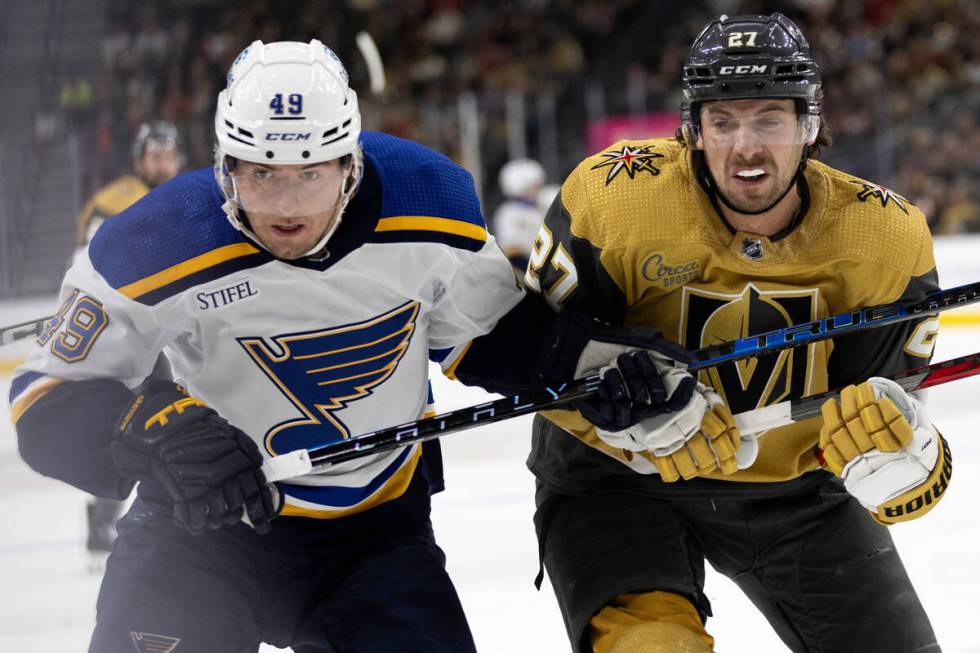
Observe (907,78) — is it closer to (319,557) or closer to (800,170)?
(800,170)

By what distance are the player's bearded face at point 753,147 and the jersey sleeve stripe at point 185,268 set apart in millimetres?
790

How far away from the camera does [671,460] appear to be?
2166mm

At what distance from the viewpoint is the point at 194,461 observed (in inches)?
75.5

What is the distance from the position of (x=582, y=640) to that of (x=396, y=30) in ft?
28.7

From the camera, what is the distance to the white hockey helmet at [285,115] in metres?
1.95

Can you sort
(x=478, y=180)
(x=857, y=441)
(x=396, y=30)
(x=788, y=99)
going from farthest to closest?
(x=396, y=30) < (x=478, y=180) < (x=788, y=99) < (x=857, y=441)

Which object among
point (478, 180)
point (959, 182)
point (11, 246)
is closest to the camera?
point (11, 246)

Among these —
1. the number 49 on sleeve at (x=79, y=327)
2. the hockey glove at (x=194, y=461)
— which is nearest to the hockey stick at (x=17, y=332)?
the number 49 on sleeve at (x=79, y=327)

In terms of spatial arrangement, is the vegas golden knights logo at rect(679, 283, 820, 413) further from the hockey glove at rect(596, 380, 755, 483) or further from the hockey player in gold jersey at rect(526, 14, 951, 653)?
the hockey glove at rect(596, 380, 755, 483)

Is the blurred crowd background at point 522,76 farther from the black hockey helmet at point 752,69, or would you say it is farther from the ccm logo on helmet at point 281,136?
the black hockey helmet at point 752,69

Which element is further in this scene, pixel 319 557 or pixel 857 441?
pixel 319 557

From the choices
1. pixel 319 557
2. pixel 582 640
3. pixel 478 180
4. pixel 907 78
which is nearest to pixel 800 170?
pixel 582 640

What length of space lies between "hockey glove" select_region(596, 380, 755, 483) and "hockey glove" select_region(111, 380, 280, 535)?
2.05 ft

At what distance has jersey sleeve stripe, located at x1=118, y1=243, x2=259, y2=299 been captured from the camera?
2002 mm
